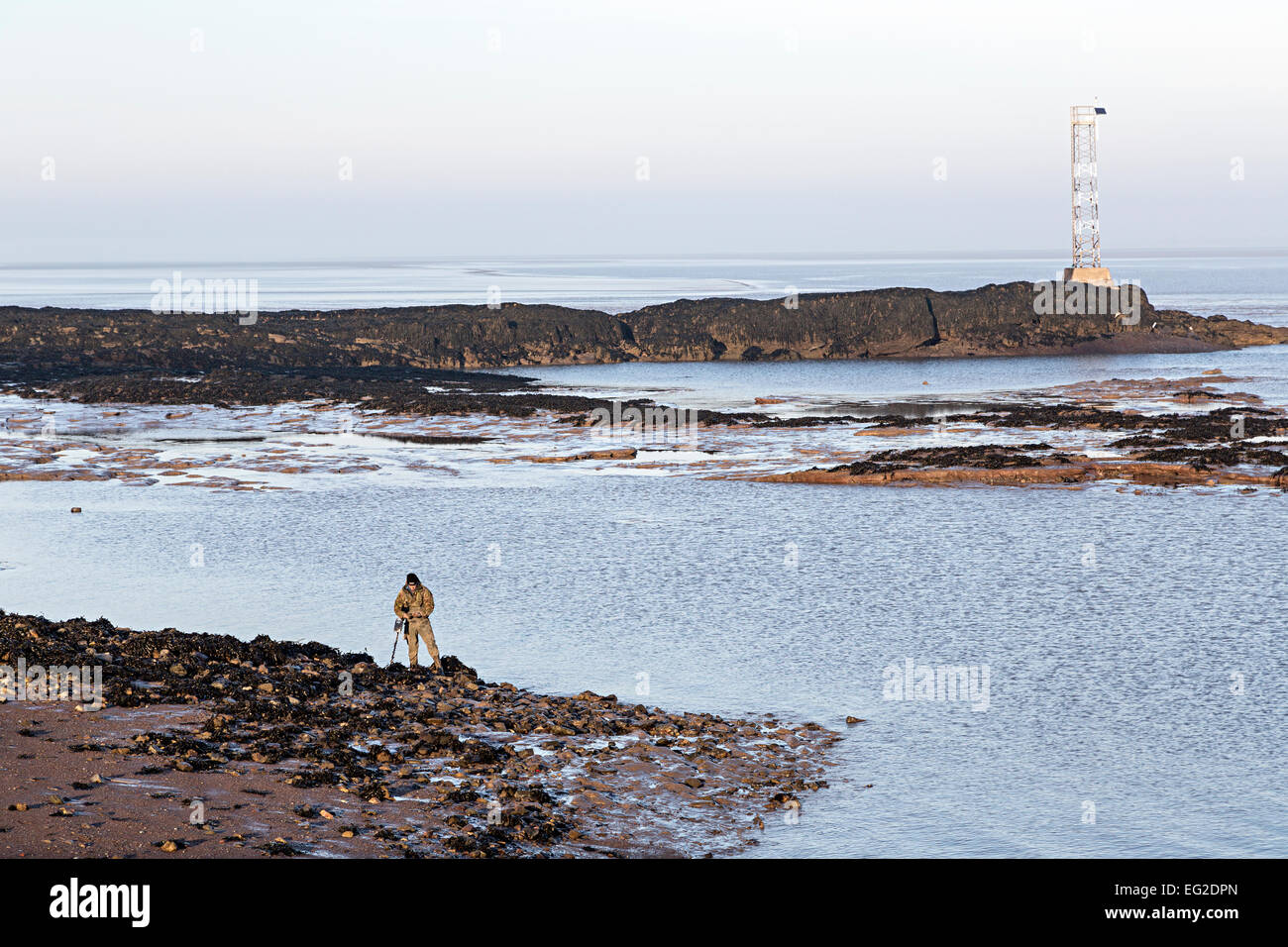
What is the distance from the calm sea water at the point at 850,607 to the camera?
1798 centimetres

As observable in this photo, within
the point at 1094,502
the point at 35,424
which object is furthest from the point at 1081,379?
the point at 35,424

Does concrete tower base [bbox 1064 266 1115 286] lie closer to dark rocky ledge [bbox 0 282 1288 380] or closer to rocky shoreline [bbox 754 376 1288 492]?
dark rocky ledge [bbox 0 282 1288 380]

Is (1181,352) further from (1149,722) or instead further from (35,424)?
(1149,722)

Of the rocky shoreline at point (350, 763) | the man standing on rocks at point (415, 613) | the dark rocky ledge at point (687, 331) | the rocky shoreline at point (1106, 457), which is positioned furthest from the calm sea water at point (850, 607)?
the dark rocky ledge at point (687, 331)

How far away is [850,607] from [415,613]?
11.1m

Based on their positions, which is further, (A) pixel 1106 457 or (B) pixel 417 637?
(A) pixel 1106 457

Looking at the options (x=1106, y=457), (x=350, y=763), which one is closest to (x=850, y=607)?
(x=350, y=763)

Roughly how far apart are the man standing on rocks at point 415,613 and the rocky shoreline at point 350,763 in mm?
401

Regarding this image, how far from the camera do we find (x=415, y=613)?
22578mm

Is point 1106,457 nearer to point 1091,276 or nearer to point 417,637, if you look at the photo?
point 417,637

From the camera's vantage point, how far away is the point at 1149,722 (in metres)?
21.2

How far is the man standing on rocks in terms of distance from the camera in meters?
22.4

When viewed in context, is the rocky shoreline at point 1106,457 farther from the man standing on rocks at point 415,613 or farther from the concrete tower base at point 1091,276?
the concrete tower base at point 1091,276
